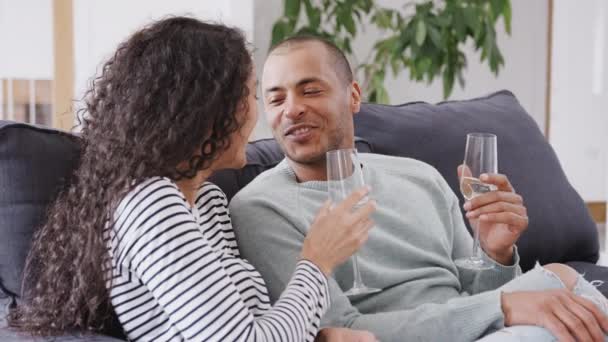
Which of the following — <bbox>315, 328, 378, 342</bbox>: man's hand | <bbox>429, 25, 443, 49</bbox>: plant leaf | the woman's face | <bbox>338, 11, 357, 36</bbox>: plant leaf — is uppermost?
<bbox>338, 11, 357, 36</bbox>: plant leaf

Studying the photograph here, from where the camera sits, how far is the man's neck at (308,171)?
72.0 inches

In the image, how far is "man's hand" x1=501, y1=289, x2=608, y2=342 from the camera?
1.41 metres

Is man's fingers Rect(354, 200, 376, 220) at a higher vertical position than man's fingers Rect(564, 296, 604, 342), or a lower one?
higher

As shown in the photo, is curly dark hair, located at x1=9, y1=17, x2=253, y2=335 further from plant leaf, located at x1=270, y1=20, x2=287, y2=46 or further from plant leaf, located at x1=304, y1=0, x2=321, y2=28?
plant leaf, located at x1=304, y1=0, x2=321, y2=28

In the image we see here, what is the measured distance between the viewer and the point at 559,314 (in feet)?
4.64

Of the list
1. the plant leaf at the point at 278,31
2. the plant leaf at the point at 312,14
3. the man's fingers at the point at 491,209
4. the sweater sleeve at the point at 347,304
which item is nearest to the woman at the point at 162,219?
the sweater sleeve at the point at 347,304

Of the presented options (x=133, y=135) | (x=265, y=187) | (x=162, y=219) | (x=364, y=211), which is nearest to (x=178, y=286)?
(x=162, y=219)

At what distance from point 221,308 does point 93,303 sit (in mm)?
236

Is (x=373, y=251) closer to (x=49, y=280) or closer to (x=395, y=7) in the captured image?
(x=49, y=280)

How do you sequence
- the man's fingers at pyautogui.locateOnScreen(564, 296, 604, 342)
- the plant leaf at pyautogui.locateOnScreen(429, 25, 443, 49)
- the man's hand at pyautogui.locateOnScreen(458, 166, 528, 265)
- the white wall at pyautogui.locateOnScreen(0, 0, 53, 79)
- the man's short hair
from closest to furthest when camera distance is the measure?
1. the man's fingers at pyautogui.locateOnScreen(564, 296, 604, 342)
2. the man's hand at pyautogui.locateOnScreen(458, 166, 528, 265)
3. the man's short hair
4. the white wall at pyautogui.locateOnScreen(0, 0, 53, 79)
5. the plant leaf at pyautogui.locateOnScreen(429, 25, 443, 49)

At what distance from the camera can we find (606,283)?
203 cm

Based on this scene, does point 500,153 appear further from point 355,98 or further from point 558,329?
point 558,329

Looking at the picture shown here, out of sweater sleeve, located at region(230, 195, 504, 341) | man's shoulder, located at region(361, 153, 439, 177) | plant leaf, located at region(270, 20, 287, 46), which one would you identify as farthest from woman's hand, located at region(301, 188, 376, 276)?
plant leaf, located at region(270, 20, 287, 46)

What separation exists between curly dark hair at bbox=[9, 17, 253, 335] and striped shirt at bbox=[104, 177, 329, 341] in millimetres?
35
